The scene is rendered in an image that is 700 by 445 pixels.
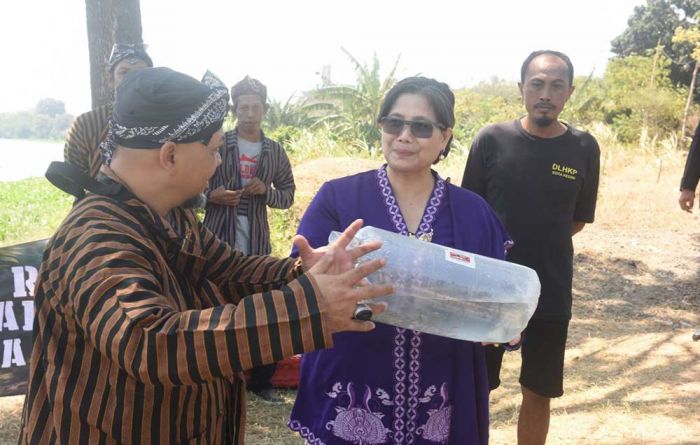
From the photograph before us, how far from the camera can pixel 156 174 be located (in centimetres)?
152

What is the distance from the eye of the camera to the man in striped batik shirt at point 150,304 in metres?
1.22

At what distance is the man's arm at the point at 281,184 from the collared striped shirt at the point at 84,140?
1265mm

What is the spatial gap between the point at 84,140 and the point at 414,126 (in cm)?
222

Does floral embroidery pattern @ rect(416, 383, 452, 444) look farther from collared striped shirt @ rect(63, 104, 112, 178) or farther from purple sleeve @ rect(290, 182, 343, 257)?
collared striped shirt @ rect(63, 104, 112, 178)

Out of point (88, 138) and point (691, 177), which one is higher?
point (88, 138)

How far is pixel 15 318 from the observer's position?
11.3 ft

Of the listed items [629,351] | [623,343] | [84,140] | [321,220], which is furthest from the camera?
[623,343]

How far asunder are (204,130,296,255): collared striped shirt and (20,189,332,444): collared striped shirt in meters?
2.56

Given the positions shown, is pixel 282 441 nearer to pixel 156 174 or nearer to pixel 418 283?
pixel 418 283

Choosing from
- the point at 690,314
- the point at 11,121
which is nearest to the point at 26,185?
the point at 11,121

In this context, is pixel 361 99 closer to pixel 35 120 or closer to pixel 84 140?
pixel 35 120

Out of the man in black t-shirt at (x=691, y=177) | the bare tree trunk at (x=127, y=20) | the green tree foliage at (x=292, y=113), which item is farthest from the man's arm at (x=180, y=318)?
the green tree foliage at (x=292, y=113)

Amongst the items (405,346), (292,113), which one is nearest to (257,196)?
(405,346)

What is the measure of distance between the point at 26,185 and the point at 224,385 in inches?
696
